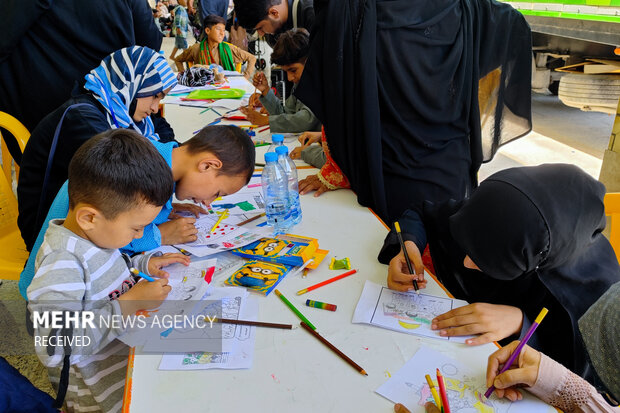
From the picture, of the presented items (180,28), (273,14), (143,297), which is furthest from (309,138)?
(180,28)

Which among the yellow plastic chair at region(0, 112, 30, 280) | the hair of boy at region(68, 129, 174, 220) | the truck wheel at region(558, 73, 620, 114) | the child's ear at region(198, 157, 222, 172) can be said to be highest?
the hair of boy at region(68, 129, 174, 220)

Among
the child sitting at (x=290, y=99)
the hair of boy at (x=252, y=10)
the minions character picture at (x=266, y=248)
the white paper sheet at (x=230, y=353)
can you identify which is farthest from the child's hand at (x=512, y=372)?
the hair of boy at (x=252, y=10)

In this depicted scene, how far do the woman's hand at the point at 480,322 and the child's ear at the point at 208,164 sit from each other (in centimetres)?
79

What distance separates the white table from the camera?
2.80ft

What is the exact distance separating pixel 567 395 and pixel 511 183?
1.48 ft

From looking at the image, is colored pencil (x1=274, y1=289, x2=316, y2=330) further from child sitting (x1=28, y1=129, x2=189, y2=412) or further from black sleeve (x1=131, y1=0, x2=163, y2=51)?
black sleeve (x1=131, y1=0, x2=163, y2=51)

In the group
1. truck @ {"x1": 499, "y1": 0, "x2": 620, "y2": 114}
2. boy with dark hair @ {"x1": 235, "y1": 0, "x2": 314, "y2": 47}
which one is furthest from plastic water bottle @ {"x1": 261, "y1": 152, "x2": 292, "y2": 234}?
truck @ {"x1": 499, "y1": 0, "x2": 620, "y2": 114}

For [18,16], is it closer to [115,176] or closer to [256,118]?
[115,176]

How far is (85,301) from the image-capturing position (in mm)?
1056

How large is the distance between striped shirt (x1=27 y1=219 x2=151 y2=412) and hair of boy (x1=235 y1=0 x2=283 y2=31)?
5.39 ft

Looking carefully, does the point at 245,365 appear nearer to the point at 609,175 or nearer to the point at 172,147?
the point at 172,147

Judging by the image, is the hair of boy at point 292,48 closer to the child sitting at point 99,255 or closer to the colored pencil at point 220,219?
the colored pencil at point 220,219

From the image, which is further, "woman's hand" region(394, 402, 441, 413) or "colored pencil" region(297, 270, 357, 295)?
"colored pencil" region(297, 270, 357, 295)

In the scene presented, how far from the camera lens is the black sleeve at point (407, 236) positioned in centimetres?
130
